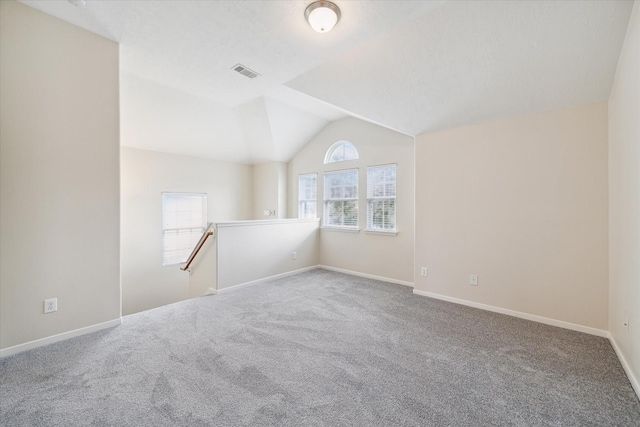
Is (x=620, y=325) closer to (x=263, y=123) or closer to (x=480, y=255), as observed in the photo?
Result: (x=480, y=255)

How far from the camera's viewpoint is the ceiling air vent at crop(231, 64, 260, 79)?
303 cm

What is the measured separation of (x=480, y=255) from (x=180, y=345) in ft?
11.6

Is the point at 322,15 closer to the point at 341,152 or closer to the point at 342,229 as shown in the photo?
the point at 341,152

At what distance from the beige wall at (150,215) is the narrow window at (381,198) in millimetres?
3557

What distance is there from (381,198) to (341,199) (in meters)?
0.89

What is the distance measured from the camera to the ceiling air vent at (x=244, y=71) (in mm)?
3034

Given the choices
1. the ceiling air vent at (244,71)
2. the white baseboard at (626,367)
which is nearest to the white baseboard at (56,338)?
the ceiling air vent at (244,71)

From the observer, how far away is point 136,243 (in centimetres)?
496

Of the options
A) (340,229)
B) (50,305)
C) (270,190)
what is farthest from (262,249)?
(50,305)

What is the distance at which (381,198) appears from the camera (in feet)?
15.7

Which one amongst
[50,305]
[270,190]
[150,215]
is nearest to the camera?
[50,305]

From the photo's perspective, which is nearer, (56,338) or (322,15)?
(322,15)

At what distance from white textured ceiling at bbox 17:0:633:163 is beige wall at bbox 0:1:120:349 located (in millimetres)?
298

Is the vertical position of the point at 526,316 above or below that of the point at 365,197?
below
